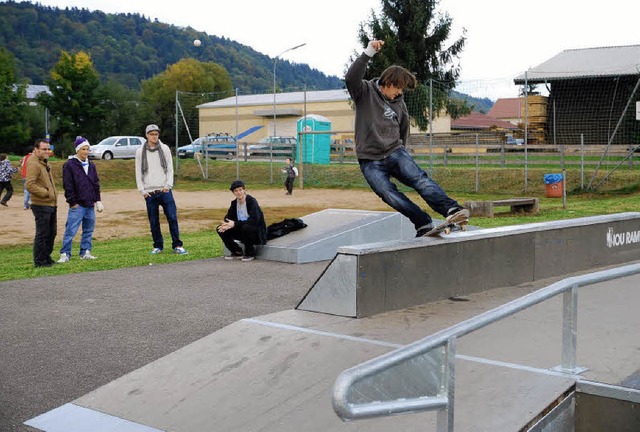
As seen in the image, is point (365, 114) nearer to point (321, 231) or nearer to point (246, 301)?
point (246, 301)

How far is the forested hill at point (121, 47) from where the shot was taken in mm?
144875

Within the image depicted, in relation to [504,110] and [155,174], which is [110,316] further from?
[504,110]

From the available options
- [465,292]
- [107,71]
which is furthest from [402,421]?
[107,71]

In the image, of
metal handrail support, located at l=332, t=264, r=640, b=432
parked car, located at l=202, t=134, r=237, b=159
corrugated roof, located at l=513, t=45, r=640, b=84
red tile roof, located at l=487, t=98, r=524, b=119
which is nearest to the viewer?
metal handrail support, located at l=332, t=264, r=640, b=432

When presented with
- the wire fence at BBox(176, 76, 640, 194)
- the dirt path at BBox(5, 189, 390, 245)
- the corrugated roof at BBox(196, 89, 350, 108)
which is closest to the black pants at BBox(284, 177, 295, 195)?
the dirt path at BBox(5, 189, 390, 245)

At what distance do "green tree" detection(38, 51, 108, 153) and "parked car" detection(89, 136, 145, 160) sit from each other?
59.7ft

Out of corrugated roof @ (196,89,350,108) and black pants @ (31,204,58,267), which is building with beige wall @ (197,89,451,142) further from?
black pants @ (31,204,58,267)

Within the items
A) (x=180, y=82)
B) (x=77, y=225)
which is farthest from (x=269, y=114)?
(x=77, y=225)

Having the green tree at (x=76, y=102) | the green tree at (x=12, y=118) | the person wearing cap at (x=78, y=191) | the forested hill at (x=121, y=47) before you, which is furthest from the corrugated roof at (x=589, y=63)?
the forested hill at (x=121, y=47)

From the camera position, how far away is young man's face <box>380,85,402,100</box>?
22.1ft

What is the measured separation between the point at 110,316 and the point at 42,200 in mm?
3840

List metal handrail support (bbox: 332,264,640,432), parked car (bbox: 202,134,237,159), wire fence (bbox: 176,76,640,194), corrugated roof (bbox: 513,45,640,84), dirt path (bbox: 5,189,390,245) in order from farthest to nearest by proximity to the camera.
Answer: parked car (bbox: 202,134,237,159)
corrugated roof (bbox: 513,45,640,84)
wire fence (bbox: 176,76,640,194)
dirt path (bbox: 5,189,390,245)
metal handrail support (bbox: 332,264,640,432)

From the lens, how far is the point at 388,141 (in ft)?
22.2

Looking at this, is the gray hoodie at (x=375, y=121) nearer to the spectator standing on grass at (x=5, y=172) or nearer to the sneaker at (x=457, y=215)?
the sneaker at (x=457, y=215)
